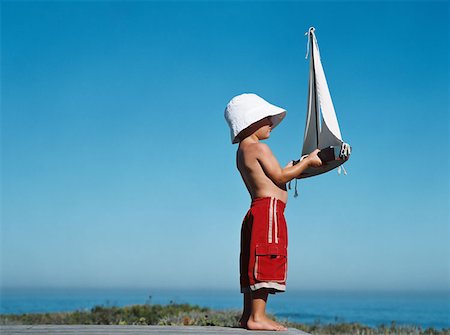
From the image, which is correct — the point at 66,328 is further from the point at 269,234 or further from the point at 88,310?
the point at 88,310

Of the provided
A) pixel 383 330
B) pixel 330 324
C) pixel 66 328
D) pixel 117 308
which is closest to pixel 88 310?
pixel 117 308

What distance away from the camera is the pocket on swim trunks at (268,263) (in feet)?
14.8

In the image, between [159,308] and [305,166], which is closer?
[305,166]

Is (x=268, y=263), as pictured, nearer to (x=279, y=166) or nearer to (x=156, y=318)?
(x=279, y=166)

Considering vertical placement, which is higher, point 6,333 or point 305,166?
point 305,166

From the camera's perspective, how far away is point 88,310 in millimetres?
12453

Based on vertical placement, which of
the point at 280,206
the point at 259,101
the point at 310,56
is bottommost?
the point at 280,206

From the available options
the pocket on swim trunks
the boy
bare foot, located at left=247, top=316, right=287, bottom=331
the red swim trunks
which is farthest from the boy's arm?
bare foot, located at left=247, top=316, right=287, bottom=331

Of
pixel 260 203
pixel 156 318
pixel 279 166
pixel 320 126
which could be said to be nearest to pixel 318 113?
pixel 320 126

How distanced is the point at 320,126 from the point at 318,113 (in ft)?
0.45

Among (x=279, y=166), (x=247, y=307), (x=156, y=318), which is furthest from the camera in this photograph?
(x=156, y=318)

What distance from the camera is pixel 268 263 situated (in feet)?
14.9

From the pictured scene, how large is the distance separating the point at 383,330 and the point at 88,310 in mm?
6166

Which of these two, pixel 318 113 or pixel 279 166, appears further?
pixel 318 113
